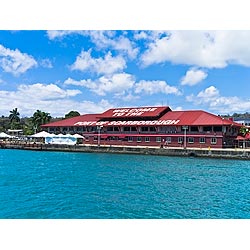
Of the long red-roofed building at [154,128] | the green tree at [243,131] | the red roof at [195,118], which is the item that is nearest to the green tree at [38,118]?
the long red-roofed building at [154,128]

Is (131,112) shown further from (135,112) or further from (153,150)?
(153,150)

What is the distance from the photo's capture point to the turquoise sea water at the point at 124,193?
34.7 ft

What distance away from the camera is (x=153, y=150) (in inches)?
1212

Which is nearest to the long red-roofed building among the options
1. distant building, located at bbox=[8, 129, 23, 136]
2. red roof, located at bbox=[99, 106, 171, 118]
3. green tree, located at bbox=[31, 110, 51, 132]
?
red roof, located at bbox=[99, 106, 171, 118]

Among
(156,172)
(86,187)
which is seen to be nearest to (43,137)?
(156,172)

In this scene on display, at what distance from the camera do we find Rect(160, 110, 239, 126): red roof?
32388 millimetres

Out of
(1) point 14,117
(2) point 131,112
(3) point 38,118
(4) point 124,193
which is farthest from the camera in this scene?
(1) point 14,117

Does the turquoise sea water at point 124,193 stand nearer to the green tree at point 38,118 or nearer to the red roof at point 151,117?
the red roof at point 151,117

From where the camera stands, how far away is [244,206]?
1134cm

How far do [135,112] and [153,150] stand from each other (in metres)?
9.91

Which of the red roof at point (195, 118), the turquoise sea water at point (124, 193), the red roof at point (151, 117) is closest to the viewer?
the turquoise sea water at point (124, 193)

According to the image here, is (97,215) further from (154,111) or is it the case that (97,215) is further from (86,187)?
(154,111)

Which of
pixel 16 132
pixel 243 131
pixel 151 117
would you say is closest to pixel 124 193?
pixel 151 117

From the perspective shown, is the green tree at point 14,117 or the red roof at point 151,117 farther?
the green tree at point 14,117
